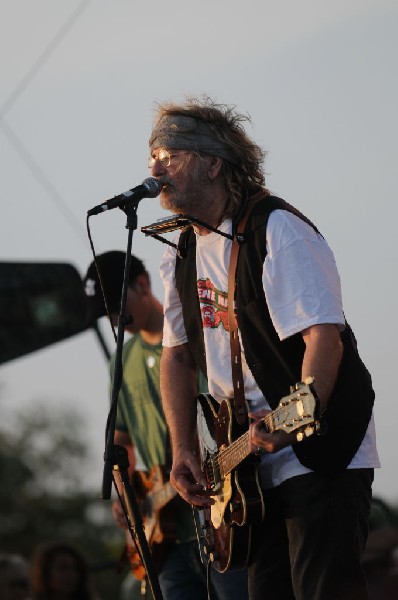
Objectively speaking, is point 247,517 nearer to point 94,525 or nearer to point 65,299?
point 65,299

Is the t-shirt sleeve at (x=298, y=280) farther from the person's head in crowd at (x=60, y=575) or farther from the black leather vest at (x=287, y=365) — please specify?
the person's head in crowd at (x=60, y=575)

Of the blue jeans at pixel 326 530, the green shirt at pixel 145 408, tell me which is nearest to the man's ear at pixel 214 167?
the blue jeans at pixel 326 530

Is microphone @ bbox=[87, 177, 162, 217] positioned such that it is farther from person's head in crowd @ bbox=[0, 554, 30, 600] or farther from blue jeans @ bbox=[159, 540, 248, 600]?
person's head in crowd @ bbox=[0, 554, 30, 600]

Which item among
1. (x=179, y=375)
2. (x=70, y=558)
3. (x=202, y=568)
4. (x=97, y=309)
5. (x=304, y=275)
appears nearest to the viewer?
(x=304, y=275)

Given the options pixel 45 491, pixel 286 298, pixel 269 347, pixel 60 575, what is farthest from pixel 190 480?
pixel 45 491

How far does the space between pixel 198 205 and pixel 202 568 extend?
6.24 feet

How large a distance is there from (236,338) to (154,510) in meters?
2.04

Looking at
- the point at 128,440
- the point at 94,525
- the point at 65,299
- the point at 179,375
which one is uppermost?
the point at 65,299

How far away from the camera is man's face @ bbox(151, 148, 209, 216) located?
4.30 metres

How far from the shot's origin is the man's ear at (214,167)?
435 centimetres

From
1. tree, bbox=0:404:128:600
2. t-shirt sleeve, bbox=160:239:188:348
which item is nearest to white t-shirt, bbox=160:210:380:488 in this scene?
t-shirt sleeve, bbox=160:239:188:348

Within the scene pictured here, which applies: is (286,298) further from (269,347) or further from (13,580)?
(13,580)

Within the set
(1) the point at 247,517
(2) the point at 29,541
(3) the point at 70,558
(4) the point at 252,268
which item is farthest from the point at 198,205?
(2) the point at 29,541

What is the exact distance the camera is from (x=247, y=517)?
396cm
